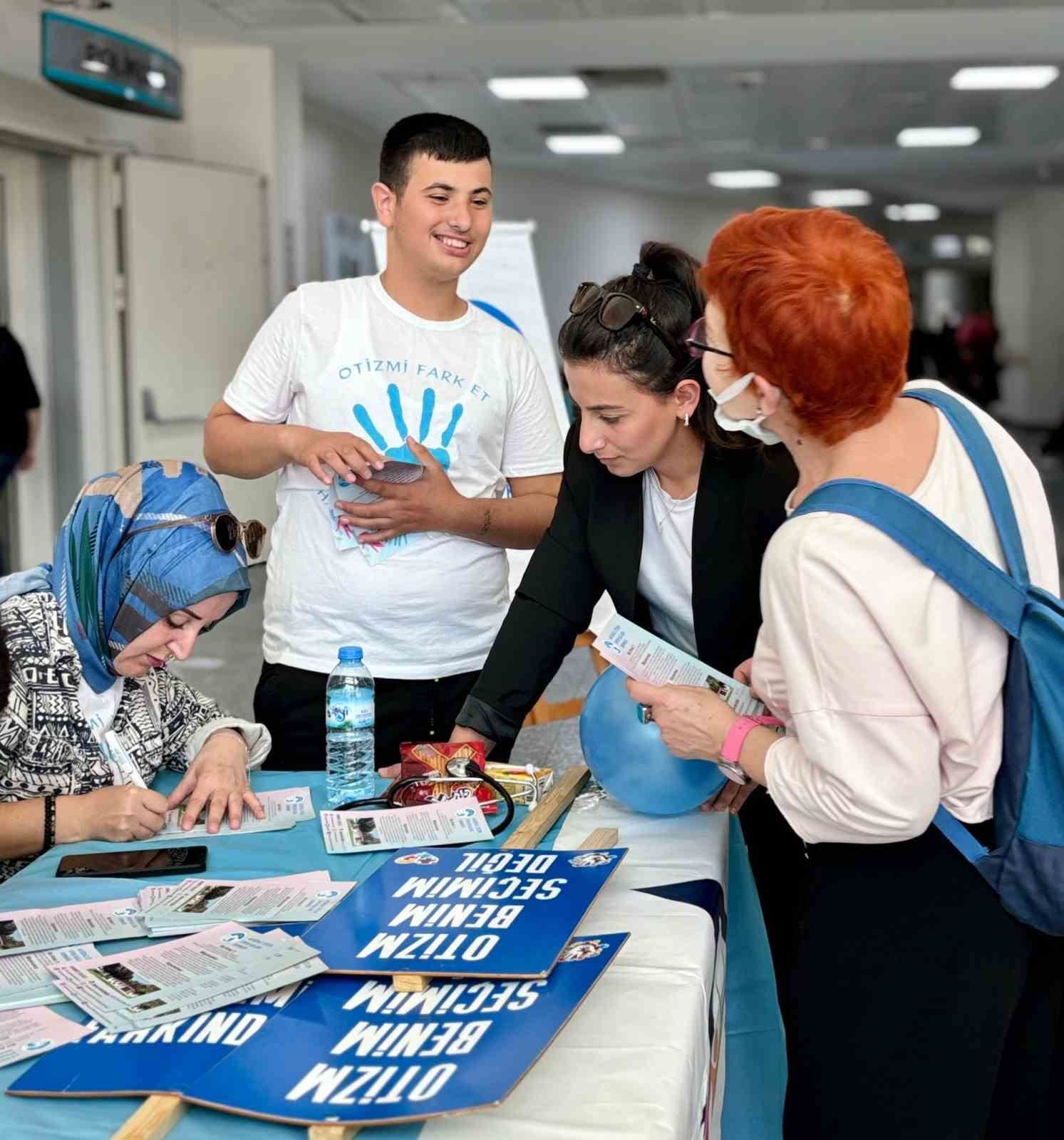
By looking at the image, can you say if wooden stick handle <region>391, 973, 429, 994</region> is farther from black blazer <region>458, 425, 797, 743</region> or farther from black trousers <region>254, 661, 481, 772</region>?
black trousers <region>254, 661, 481, 772</region>

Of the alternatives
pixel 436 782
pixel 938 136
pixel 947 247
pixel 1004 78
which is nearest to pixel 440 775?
pixel 436 782

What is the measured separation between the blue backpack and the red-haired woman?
0.05 feet

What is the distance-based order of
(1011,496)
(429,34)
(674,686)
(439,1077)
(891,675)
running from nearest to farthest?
(439,1077), (891,675), (1011,496), (674,686), (429,34)

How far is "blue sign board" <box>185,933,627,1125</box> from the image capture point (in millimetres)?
1060

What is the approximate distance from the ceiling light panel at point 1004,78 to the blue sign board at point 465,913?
8.41m

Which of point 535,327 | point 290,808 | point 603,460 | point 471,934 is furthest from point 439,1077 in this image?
point 535,327

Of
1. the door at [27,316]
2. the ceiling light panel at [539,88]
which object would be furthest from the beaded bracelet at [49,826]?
the ceiling light panel at [539,88]

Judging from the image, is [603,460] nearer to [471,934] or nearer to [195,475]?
[195,475]

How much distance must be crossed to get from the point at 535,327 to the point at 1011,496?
11.4ft

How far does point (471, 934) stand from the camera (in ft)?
4.42

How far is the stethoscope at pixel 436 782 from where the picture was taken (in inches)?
72.2

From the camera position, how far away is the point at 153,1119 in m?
1.06

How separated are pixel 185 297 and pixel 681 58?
3.29 m

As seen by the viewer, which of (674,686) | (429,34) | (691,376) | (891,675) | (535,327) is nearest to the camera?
(891,675)
